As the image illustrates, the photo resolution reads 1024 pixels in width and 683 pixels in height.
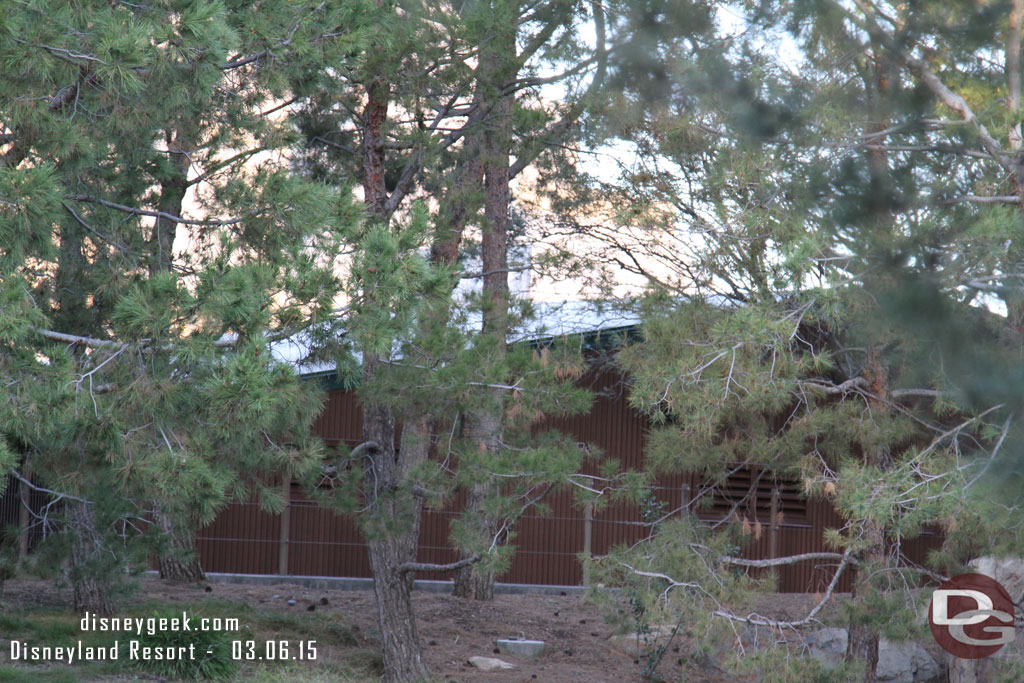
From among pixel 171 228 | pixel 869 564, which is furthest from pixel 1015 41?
pixel 171 228

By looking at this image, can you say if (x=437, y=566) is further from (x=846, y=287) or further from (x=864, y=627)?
(x=846, y=287)

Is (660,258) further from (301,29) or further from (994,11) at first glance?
(994,11)

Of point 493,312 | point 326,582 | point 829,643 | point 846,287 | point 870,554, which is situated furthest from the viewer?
point 326,582

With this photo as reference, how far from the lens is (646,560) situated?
23.5 ft

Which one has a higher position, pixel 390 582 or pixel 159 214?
pixel 159 214

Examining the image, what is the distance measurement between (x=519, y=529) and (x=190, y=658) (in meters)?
5.36

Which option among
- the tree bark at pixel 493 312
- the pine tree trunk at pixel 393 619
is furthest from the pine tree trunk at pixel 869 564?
the pine tree trunk at pixel 393 619

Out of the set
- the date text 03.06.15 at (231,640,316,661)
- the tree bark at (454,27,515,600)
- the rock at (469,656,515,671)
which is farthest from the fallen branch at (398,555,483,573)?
the rock at (469,656,515,671)

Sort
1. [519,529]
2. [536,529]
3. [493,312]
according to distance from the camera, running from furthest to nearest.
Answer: [536,529] < [519,529] < [493,312]

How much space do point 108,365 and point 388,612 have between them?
3420 mm

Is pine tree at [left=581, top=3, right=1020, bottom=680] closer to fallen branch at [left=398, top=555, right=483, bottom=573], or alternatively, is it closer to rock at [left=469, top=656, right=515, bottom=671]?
fallen branch at [left=398, top=555, right=483, bottom=573]

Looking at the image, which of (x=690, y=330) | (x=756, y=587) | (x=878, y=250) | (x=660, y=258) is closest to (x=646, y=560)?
(x=756, y=587)

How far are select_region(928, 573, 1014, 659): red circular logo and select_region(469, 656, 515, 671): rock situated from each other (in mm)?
3522

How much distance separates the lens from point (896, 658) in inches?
376
